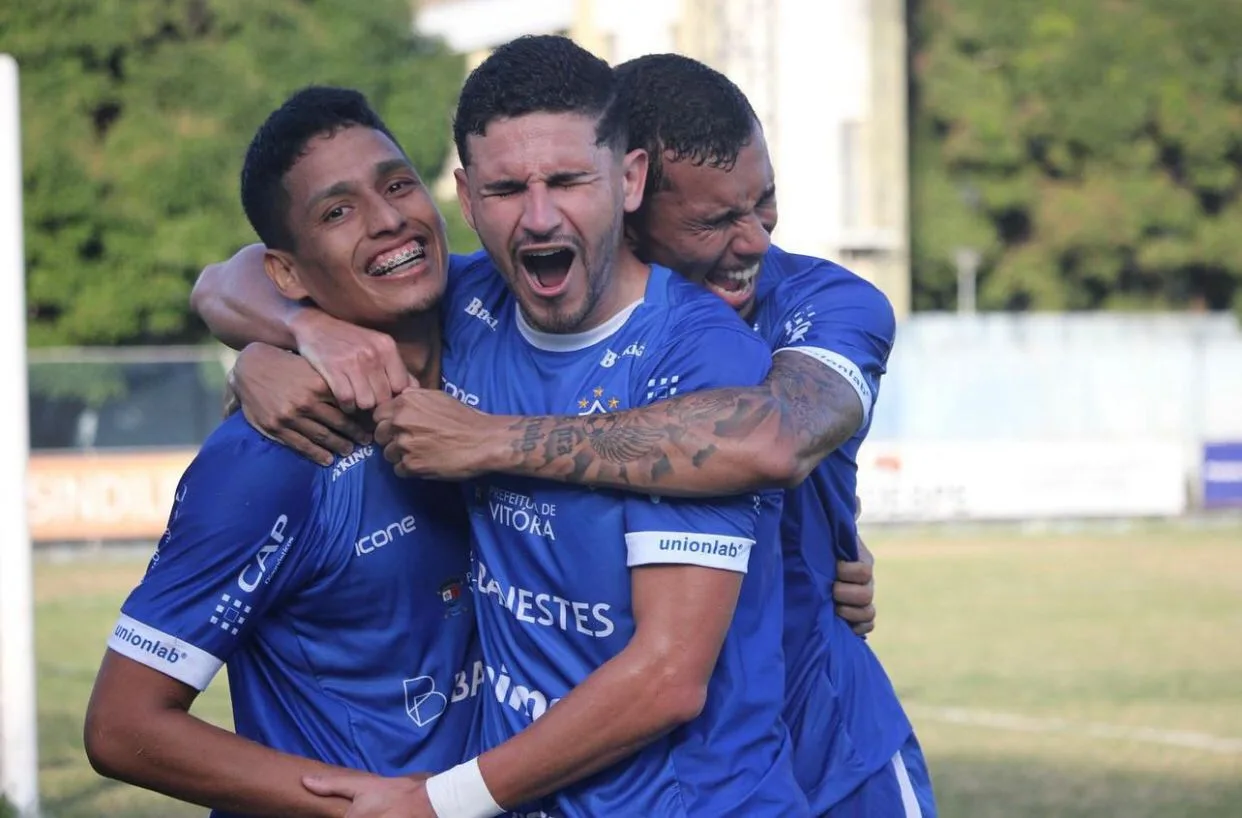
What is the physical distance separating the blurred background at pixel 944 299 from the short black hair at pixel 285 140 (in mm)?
7382

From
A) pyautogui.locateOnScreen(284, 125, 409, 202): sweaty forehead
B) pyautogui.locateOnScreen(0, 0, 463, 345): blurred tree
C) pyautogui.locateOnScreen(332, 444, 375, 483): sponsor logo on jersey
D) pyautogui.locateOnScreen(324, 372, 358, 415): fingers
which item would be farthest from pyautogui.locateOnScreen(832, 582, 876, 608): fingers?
pyautogui.locateOnScreen(0, 0, 463, 345): blurred tree

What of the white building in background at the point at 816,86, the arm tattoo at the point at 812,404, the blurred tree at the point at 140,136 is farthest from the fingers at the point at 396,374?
the white building in background at the point at 816,86

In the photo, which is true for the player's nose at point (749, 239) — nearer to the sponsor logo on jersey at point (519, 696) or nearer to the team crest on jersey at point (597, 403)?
the team crest on jersey at point (597, 403)

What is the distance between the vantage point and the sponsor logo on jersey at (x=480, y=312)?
12.1 ft

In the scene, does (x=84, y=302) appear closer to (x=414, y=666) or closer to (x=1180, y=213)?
(x=1180, y=213)

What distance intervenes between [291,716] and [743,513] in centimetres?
104

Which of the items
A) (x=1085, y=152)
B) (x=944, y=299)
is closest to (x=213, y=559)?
(x=1085, y=152)

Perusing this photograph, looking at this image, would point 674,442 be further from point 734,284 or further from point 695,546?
point 734,284

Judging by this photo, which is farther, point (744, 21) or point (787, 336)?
point (744, 21)

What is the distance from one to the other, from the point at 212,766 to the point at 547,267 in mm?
1111

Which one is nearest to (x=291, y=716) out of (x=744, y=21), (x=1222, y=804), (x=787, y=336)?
(x=787, y=336)

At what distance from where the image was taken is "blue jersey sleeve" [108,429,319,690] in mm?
3496

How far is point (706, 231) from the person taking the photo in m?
3.79

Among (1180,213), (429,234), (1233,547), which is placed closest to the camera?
(429,234)
